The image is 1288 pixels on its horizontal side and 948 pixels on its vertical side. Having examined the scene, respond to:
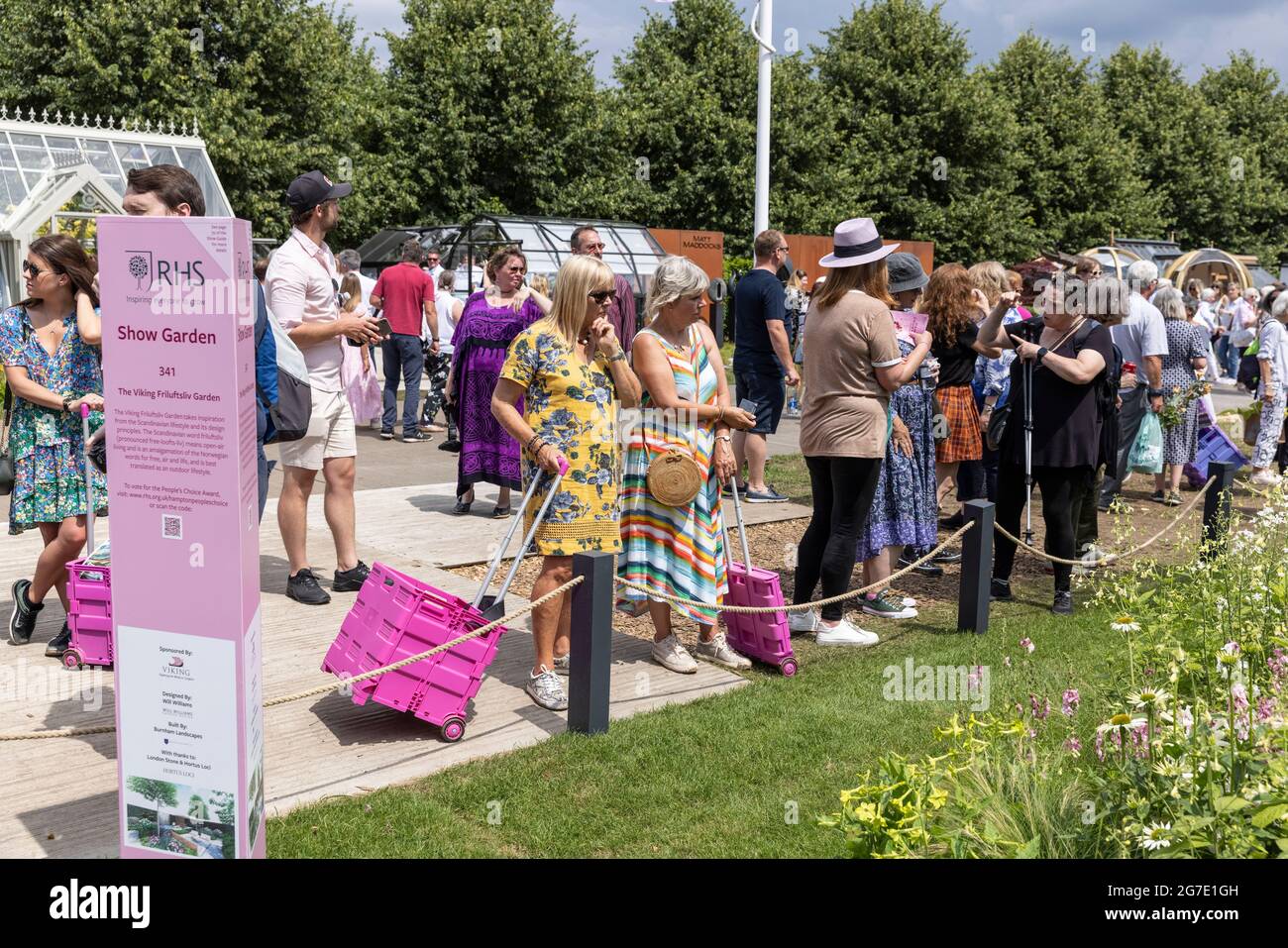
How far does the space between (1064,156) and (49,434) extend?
4275 cm

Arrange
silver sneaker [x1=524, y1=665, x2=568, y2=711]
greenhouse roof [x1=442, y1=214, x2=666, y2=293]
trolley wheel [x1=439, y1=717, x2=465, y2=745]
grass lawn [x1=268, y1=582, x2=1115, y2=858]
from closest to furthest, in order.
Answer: grass lawn [x1=268, y1=582, x2=1115, y2=858] < trolley wheel [x1=439, y1=717, x2=465, y2=745] < silver sneaker [x1=524, y1=665, x2=568, y2=711] < greenhouse roof [x1=442, y1=214, x2=666, y2=293]

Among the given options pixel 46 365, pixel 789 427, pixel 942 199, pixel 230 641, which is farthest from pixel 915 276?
pixel 942 199

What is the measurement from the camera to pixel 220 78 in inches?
1192

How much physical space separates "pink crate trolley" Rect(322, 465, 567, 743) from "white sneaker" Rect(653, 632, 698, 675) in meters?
1.28

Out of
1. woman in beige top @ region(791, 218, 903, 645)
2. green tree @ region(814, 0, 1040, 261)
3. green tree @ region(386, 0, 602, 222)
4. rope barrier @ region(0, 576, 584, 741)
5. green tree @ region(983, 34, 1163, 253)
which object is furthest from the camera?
green tree @ region(983, 34, 1163, 253)

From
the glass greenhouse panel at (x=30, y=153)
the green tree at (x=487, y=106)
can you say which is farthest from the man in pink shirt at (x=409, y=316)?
the green tree at (x=487, y=106)

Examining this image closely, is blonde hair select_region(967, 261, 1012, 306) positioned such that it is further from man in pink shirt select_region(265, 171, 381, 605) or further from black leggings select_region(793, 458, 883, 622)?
man in pink shirt select_region(265, 171, 381, 605)

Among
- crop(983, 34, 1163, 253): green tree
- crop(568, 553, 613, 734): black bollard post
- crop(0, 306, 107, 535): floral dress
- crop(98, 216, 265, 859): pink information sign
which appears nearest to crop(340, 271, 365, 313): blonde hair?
crop(0, 306, 107, 535): floral dress

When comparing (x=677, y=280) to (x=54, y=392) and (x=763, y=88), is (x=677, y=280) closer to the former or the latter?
(x=54, y=392)

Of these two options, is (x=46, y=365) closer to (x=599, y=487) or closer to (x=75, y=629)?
(x=75, y=629)

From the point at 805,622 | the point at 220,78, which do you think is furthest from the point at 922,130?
the point at 805,622

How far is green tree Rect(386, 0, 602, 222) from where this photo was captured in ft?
105

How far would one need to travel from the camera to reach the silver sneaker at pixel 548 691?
5.31 meters
